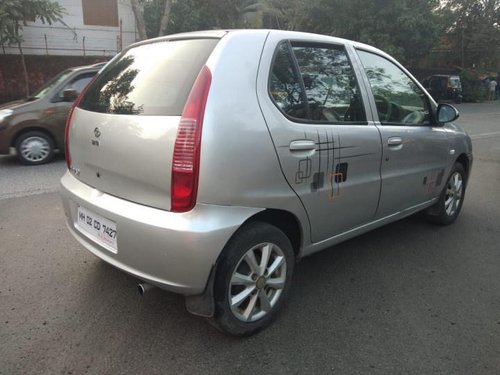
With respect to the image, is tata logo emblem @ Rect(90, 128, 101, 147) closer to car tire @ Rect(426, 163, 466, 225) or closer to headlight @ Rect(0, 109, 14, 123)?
car tire @ Rect(426, 163, 466, 225)

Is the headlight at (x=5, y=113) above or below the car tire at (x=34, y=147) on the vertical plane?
above

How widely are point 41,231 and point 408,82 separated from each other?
11.8ft

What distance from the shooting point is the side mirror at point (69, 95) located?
7.06m

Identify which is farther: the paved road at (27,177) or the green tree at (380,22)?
the green tree at (380,22)

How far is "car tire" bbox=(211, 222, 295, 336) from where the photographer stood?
2.33 metres

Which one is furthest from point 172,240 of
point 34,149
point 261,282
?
point 34,149

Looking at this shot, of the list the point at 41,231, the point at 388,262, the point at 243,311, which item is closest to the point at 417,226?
the point at 388,262

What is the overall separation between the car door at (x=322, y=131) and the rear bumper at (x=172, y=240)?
18.9 inches

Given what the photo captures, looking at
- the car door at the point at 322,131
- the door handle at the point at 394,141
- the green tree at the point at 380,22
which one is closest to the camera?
the car door at the point at 322,131

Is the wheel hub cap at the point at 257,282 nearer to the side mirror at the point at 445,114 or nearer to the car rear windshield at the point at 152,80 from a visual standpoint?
the car rear windshield at the point at 152,80

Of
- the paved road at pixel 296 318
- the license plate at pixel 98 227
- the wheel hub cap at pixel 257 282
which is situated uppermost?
the license plate at pixel 98 227

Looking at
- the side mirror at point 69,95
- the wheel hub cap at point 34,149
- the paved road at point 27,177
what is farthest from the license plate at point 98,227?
the wheel hub cap at point 34,149

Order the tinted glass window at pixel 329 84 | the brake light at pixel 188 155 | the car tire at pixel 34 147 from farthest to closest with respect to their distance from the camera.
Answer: the car tire at pixel 34 147, the tinted glass window at pixel 329 84, the brake light at pixel 188 155

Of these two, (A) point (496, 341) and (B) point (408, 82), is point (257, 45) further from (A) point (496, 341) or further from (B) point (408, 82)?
(A) point (496, 341)
